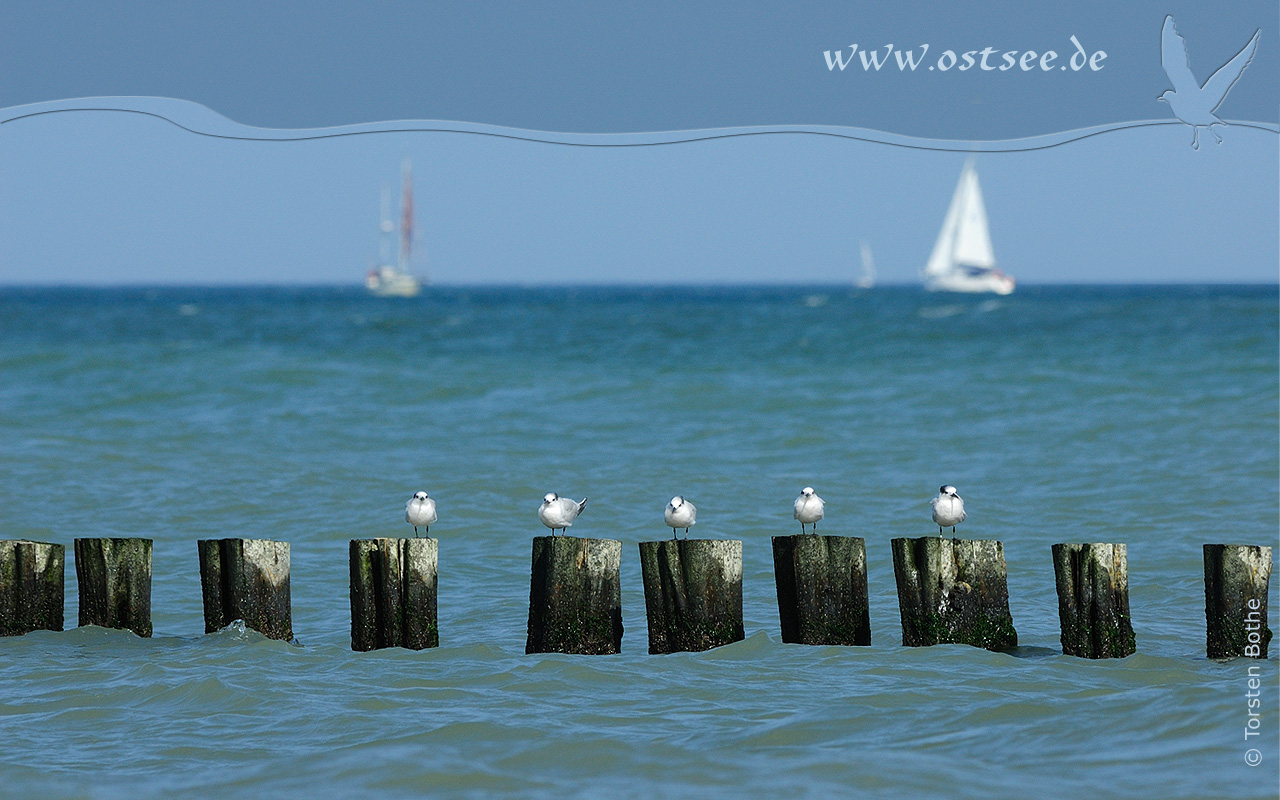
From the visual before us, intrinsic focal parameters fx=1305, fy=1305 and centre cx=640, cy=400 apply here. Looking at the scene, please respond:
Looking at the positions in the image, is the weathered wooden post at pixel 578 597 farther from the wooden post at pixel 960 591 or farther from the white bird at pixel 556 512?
the wooden post at pixel 960 591

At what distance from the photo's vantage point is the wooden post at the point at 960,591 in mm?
5938

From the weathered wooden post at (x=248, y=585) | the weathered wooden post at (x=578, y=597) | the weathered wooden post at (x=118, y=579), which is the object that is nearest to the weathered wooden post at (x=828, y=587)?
the weathered wooden post at (x=578, y=597)

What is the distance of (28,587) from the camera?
21.5 ft

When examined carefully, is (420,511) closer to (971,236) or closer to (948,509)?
(948,509)

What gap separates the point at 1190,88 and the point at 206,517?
7.56m

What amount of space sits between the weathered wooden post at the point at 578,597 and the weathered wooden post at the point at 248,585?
4.40ft

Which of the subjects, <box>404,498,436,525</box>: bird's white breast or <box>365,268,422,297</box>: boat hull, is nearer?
<box>404,498,436,525</box>: bird's white breast

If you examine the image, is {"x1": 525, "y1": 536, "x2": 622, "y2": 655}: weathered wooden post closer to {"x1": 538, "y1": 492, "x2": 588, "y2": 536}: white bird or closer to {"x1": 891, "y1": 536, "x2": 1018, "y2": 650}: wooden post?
{"x1": 538, "y1": 492, "x2": 588, "y2": 536}: white bird

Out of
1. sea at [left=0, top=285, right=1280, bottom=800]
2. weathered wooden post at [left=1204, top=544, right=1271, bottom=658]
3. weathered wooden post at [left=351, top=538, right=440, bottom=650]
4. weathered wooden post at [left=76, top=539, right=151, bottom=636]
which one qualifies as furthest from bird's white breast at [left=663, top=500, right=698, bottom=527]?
weathered wooden post at [left=76, top=539, right=151, bottom=636]

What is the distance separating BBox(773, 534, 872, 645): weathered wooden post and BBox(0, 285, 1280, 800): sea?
93mm

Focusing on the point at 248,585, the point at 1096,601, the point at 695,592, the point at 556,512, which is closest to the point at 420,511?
the point at 556,512

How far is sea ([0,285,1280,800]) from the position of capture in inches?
178

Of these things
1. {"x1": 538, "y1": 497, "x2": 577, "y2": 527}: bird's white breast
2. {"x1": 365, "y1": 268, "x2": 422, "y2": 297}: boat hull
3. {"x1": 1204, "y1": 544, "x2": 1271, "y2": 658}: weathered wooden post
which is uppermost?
{"x1": 365, "y1": 268, "x2": 422, "y2": 297}: boat hull

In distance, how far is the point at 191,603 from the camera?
7523 mm
